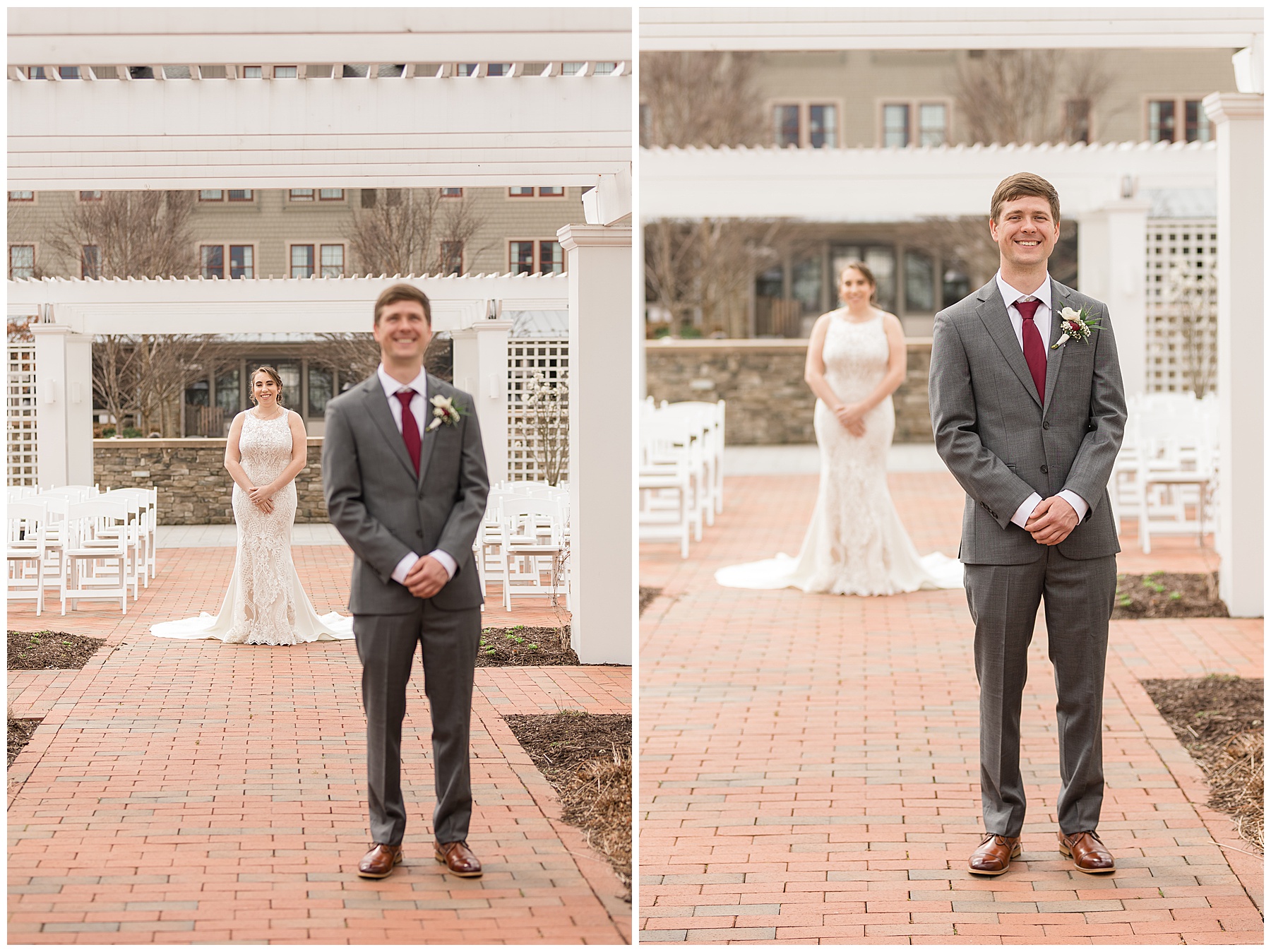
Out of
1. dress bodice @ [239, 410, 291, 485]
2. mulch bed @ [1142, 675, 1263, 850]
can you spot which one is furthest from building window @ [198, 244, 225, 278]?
mulch bed @ [1142, 675, 1263, 850]

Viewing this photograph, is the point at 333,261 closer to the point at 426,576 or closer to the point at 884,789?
the point at 426,576

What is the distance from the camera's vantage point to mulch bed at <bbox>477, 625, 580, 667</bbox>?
4.29 metres

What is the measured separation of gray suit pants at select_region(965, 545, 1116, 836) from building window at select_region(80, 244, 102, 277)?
2.68 meters

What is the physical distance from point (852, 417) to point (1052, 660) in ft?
16.6

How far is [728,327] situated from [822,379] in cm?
2058

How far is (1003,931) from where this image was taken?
4020 mm

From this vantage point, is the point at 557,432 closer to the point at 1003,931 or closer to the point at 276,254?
the point at 276,254

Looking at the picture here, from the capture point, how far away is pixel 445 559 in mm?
3789

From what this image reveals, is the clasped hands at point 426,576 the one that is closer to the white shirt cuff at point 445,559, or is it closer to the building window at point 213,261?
the white shirt cuff at point 445,559

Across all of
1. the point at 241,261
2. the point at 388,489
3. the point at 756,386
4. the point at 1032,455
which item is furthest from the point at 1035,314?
the point at 756,386

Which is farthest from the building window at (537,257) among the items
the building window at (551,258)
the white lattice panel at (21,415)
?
the white lattice panel at (21,415)

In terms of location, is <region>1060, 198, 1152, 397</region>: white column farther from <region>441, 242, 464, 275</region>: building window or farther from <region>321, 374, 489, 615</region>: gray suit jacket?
<region>321, 374, 489, 615</region>: gray suit jacket

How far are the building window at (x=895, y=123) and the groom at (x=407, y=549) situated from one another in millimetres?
29806

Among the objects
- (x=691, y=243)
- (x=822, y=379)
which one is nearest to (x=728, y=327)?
(x=691, y=243)
